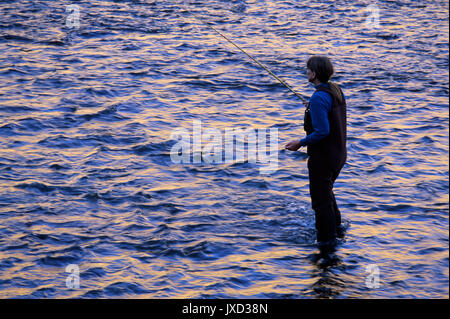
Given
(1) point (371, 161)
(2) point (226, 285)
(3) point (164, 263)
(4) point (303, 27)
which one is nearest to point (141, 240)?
(3) point (164, 263)

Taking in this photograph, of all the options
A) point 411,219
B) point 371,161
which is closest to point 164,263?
point 411,219

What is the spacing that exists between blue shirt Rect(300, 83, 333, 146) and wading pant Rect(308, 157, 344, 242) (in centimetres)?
33

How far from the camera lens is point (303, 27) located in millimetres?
16484

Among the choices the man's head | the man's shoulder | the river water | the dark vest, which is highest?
the man's head

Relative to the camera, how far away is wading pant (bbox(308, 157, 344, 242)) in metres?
6.62

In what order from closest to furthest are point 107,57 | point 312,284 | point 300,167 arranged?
1. point 312,284
2. point 300,167
3. point 107,57

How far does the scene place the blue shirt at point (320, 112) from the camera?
6.30 metres

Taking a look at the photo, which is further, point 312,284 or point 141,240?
point 141,240

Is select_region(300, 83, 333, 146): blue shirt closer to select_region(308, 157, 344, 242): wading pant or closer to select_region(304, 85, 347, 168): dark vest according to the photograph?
select_region(304, 85, 347, 168): dark vest

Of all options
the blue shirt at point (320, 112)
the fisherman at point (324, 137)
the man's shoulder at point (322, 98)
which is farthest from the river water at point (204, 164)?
the man's shoulder at point (322, 98)

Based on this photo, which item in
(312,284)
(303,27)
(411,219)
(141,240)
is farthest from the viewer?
(303,27)

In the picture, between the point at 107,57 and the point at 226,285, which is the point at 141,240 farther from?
the point at 107,57

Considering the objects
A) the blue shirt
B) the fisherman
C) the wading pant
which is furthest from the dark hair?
the wading pant

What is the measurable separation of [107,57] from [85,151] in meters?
4.83
